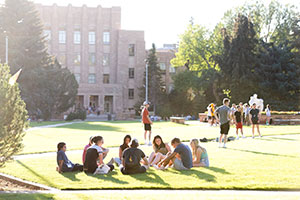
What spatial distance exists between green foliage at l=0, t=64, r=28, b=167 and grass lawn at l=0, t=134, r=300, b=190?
3.95ft

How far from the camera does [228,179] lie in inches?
372

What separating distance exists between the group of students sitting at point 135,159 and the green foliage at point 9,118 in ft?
6.64

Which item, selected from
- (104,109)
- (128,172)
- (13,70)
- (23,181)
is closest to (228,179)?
(128,172)

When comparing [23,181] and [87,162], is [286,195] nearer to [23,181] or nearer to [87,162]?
[87,162]

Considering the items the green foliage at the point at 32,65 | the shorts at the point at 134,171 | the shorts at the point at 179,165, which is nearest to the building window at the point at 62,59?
the green foliage at the point at 32,65

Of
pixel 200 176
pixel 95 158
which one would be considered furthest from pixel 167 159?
pixel 95 158

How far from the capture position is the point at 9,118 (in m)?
8.95

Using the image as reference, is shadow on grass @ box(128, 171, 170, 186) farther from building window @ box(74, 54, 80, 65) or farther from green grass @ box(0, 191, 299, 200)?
building window @ box(74, 54, 80, 65)

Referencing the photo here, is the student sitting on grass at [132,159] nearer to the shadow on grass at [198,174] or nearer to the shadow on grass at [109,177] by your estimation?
the shadow on grass at [109,177]

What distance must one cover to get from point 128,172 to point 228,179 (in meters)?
2.64

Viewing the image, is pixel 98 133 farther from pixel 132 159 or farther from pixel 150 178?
pixel 150 178

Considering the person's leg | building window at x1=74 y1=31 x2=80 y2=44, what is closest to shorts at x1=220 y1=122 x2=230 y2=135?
the person's leg

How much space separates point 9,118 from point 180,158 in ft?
15.7

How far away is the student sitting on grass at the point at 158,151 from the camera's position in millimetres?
11809
